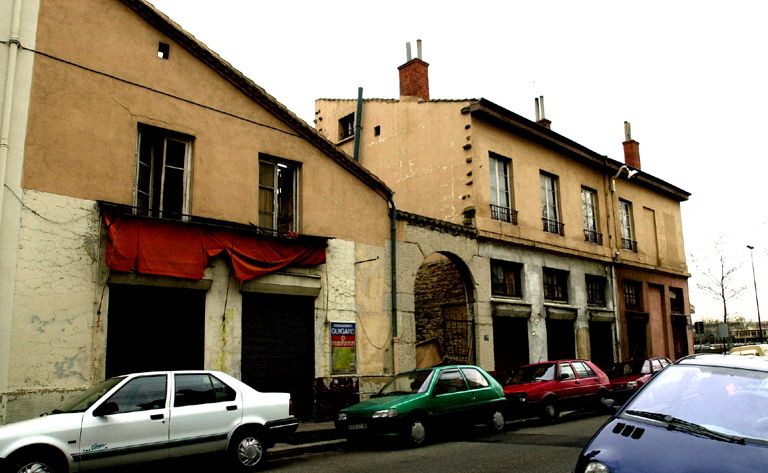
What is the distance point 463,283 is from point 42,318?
11.7 meters

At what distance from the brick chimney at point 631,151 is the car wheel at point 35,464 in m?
26.7

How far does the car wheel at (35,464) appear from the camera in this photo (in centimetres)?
697

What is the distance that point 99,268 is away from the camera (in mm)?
11359

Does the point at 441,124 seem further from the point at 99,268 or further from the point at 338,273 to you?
the point at 99,268

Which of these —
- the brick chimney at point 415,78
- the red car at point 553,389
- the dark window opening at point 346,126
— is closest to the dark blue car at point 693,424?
→ the red car at point 553,389

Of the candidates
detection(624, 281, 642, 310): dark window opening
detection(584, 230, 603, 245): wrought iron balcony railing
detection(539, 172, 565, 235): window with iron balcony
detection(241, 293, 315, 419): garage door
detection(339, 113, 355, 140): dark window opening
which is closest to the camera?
detection(241, 293, 315, 419): garage door

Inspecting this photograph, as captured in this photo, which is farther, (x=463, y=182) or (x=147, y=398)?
(x=463, y=182)

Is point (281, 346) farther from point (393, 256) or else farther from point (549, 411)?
point (549, 411)

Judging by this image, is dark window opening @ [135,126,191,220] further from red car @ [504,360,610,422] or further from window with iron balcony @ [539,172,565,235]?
window with iron balcony @ [539,172,565,235]

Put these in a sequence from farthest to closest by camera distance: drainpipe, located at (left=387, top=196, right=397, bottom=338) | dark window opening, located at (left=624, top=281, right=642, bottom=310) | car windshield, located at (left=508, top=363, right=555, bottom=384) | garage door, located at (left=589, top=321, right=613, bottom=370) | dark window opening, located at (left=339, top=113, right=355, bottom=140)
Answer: dark window opening, located at (left=624, top=281, right=642, bottom=310) < dark window opening, located at (left=339, top=113, right=355, bottom=140) < garage door, located at (left=589, top=321, right=613, bottom=370) < drainpipe, located at (left=387, top=196, right=397, bottom=338) < car windshield, located at (left=508, top=363, right=555, bottom=384)

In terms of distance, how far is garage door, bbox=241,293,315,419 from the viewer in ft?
43.7

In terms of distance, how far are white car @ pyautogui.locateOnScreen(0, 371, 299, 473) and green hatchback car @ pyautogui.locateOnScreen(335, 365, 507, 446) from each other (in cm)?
161

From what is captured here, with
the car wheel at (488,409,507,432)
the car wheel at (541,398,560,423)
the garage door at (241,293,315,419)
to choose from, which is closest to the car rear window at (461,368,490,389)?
the car wheel at (488,409,507,432)

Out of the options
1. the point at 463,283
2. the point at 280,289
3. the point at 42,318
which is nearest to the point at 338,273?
the point at 280,289
